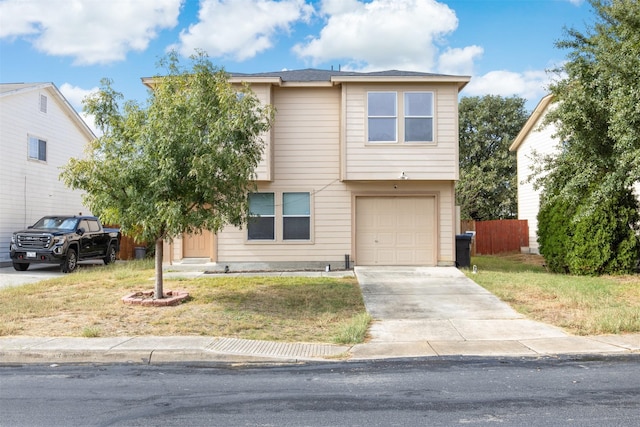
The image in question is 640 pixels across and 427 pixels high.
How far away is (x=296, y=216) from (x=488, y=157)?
86.1ft

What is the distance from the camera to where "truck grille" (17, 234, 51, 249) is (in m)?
16.7

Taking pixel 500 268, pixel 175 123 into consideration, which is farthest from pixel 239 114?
pixel 500 268

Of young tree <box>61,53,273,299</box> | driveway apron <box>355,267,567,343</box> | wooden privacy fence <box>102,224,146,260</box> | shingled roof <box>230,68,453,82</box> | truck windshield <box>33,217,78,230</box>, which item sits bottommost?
driveway apron <box>355,267,567,343</box>

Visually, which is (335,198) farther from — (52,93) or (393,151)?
(52,93)

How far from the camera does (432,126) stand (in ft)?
51.4

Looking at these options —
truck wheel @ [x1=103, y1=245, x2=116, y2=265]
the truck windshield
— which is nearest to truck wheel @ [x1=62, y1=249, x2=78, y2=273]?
the truck windshield

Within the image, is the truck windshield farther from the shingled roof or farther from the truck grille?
the shingled roof

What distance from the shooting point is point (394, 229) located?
16.2 meters

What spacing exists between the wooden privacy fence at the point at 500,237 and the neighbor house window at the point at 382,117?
39.2ft

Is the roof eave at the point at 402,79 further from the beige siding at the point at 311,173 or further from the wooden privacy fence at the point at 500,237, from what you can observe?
the wooden privacy fence at the point at 500,237

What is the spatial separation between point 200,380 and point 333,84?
1124cm

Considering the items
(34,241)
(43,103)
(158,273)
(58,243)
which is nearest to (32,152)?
(43,103)

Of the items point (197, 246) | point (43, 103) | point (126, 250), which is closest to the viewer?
point (197, 246)

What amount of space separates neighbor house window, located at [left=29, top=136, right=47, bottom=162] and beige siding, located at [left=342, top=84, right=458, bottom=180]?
44.3 feet
